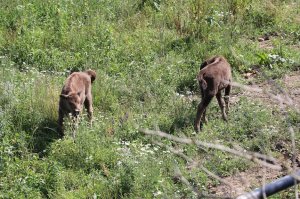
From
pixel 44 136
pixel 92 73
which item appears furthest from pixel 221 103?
pixel 44 136

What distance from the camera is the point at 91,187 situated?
8.56 meters

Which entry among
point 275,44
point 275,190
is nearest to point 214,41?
point 275,44

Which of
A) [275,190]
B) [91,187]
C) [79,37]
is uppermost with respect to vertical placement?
[275,190]

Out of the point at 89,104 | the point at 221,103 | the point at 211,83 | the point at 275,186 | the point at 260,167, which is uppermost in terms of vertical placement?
the point at 275,186

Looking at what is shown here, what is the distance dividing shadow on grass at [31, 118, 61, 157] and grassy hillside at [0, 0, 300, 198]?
0.06 ft

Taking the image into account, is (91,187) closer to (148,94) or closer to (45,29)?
(148,94)

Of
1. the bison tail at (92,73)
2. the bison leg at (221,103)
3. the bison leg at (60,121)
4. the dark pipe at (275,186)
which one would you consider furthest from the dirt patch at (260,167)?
the dark pipe at (275,186)

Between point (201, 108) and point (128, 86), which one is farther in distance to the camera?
point (128, 86)

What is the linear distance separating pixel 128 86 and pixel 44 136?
206 centimetres

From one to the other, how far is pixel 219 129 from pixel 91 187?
240 cm

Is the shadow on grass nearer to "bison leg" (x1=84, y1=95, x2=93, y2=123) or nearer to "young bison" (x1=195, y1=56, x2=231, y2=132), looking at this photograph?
"bison leg" (x1=84, y1=95, x2=93, y2=123)

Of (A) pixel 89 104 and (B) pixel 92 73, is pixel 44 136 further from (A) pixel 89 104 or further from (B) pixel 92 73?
(B) pixel 92 73

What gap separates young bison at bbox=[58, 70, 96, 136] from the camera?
32.3 ft

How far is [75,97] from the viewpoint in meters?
A: 9.86
